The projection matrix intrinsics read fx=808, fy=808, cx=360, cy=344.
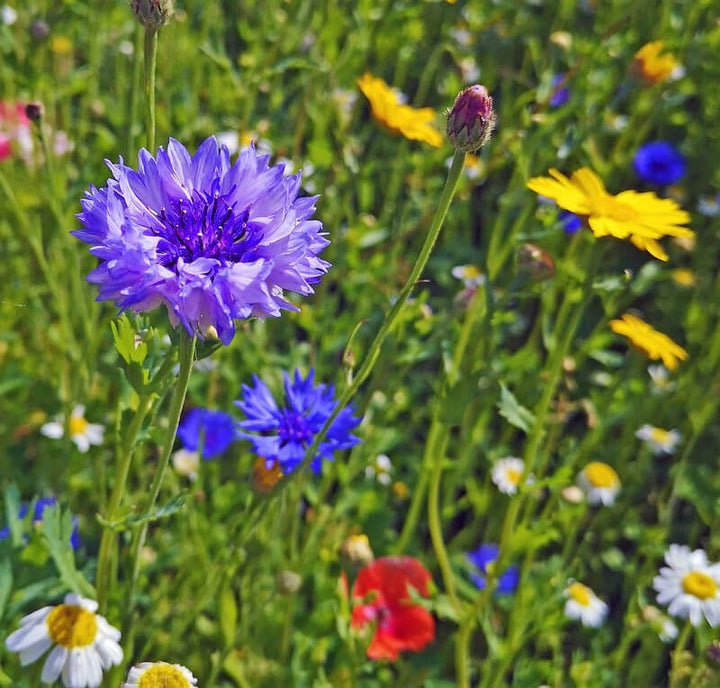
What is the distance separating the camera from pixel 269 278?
71cm

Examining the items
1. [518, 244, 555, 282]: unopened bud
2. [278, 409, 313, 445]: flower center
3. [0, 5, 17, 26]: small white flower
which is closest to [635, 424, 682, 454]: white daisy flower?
[518, 244, 555, 282]: unopened bud

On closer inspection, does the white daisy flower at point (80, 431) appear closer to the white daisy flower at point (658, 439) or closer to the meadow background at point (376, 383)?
the meadow background at point (376, 383)

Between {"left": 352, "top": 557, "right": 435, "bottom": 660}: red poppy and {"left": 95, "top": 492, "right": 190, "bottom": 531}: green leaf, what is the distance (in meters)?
0.59

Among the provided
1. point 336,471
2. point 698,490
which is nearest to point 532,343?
point 698,490

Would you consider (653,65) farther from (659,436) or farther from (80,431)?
(80,431)

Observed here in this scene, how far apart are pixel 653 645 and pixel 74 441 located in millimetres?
1120

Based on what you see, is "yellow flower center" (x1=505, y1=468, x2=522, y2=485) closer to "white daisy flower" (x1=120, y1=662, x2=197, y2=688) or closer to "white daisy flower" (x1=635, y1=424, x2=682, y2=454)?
"white daisy flower" (x1=635, y1=424, x2=682, y2=454)

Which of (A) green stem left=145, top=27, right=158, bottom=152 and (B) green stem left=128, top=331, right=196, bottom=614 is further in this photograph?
(A) green stem left=145, top=27, right=158, bottom=152

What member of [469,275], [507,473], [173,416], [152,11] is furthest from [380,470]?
[152,11]

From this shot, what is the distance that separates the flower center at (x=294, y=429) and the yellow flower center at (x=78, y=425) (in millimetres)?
576

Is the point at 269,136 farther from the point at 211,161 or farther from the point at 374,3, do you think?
the point at 211,161

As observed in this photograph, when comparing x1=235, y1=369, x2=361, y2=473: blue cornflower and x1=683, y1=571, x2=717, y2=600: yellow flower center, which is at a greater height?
x1=235, y1=369, x2=361, y2=473: blue cornflower

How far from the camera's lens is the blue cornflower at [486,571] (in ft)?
5.21

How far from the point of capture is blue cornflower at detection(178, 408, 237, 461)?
1.47m
